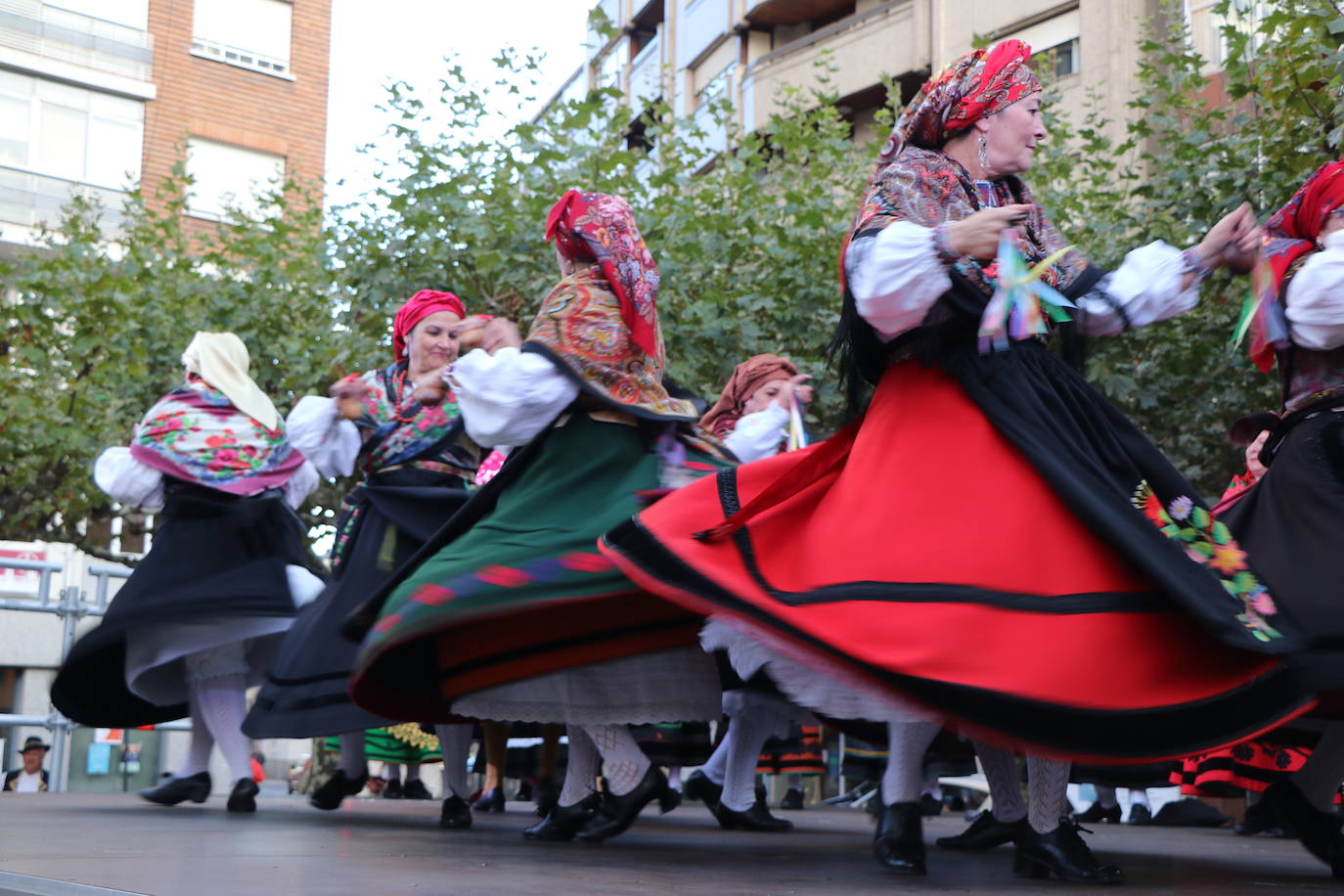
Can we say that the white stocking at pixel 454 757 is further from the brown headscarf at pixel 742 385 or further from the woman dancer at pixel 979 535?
the woman dancer at pixel 979 535

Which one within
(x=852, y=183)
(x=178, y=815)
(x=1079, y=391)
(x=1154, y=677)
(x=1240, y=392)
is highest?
(x=852, y=183)

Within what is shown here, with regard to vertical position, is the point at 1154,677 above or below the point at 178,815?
above

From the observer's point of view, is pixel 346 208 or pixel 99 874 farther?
pixel 346 208

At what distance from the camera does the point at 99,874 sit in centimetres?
288

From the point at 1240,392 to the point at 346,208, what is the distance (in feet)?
20.3

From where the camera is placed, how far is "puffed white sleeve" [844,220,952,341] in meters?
3.11

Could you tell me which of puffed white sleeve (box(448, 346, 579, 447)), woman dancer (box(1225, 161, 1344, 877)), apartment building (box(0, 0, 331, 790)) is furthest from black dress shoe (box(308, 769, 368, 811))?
apartment building (box(0, 0, 331, 790))

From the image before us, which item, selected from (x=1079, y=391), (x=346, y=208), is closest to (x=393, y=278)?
(x=346, y=208)

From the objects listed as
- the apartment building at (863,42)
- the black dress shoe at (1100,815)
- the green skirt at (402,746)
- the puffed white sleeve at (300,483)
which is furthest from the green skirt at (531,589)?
the apartment building at (863,42)

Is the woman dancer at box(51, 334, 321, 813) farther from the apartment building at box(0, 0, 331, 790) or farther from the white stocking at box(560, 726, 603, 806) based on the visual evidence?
the apartment building at box(0, 0, 331, 790)

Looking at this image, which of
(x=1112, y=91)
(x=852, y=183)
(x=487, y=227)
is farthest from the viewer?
(x=1112, y=91)

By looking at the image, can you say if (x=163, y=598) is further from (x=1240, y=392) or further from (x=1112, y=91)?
(x=1112, y=91)

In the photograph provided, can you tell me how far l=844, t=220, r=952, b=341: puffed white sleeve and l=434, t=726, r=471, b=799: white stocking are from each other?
2.69m

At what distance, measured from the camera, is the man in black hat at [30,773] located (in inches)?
339
